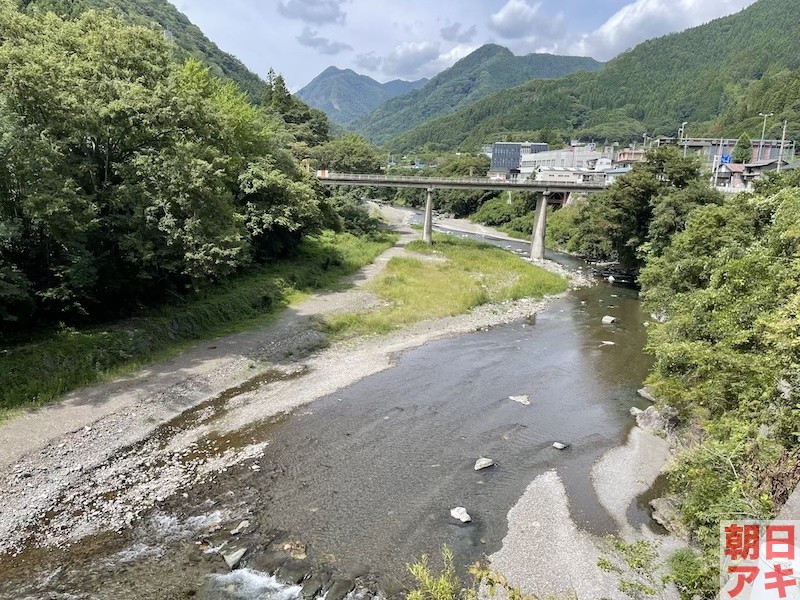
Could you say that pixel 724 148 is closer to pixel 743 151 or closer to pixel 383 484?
pixel 743 151

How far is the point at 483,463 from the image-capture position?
585 inches

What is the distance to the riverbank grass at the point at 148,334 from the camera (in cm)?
1641

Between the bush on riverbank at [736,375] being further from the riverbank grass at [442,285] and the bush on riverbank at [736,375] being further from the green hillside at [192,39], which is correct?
the green hillside at [192,39]

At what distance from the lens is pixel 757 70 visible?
186 meters

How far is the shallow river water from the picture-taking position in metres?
10.4

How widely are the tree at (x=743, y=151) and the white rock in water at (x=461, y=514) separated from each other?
98561 millimetres

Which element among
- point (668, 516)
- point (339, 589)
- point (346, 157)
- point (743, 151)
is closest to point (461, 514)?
point (339, 589)

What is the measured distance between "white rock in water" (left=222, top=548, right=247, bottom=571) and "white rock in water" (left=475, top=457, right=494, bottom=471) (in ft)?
22.3

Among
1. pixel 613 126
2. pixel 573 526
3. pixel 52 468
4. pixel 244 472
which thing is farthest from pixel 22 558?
pixel 613 126

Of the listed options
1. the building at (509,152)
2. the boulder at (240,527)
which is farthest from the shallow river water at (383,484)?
the building at (509,152)

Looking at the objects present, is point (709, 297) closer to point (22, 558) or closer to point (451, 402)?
point (451, 402)

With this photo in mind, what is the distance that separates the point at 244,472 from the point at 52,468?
4.89 metres

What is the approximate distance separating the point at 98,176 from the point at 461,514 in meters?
19.5

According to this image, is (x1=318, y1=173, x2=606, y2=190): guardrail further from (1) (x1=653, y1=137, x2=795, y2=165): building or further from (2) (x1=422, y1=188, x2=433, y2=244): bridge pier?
(1) (x1=653, y1=137, x2=795, y2=165): building
